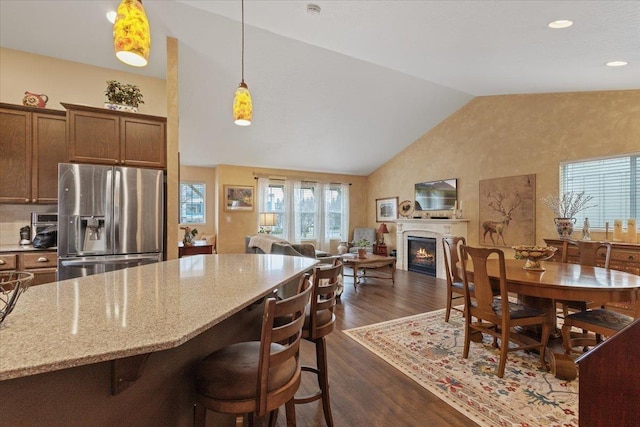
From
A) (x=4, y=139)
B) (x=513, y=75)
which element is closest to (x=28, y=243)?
(x=4, y=139)

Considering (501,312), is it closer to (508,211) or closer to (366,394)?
(366,394)

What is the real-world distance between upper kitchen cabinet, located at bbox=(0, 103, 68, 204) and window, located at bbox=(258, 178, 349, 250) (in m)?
4.44

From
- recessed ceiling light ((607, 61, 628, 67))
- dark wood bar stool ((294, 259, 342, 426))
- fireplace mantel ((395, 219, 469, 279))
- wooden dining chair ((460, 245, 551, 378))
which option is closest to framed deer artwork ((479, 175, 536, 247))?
fireplace mantel ((395, 219, 469, 279))

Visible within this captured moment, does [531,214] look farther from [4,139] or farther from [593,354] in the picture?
[4,139]

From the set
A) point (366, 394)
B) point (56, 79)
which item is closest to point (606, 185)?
point (366, 394)

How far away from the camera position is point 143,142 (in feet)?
11.5

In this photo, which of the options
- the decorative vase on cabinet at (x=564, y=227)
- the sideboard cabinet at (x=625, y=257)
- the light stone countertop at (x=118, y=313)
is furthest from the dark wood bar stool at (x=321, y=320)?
the decorative vase on cabinet at (x=564, y=227)

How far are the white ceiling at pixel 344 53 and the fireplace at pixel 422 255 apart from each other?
2524mm

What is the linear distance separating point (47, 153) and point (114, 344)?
3.75 metres

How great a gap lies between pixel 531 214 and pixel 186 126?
243 inches

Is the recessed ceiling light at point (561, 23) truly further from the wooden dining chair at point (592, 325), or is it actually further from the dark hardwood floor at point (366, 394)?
the dark hardwood floor at point (366, 394)

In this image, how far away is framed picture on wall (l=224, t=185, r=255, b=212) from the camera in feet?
23.7

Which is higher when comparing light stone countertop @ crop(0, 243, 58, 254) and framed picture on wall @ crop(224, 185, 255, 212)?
framed picture on wall @ crop(224, 185, 255, 212)

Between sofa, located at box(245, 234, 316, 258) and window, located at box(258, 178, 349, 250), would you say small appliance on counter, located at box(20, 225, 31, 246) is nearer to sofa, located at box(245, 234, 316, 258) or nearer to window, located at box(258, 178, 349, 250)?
sofa, located at box(245, 234, 316, 258)
